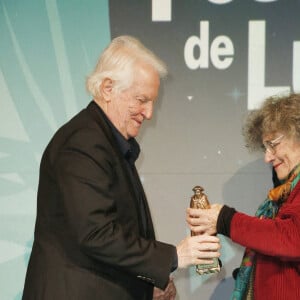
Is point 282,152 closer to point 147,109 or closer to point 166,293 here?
point 147,109

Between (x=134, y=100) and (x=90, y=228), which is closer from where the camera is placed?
(x=90, y=228)

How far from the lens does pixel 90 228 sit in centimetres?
119

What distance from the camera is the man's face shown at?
4.59 ft

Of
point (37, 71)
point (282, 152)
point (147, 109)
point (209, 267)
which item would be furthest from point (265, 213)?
point (37, 71)

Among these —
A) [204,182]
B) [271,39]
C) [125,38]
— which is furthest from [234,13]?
[125,38]

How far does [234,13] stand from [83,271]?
1.34 metres

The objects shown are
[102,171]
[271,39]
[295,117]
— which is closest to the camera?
[102,171]

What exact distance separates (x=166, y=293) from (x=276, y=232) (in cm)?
77

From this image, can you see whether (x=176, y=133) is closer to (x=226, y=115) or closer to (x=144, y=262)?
(x=226, y=115)

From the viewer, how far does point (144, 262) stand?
1.24 metres

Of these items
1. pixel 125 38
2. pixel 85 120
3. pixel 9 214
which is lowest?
pixel 9 214

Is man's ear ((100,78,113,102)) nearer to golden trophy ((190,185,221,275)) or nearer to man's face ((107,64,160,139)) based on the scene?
man's face ((107,64,160,139))

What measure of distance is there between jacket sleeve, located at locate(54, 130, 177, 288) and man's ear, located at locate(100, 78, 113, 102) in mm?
176

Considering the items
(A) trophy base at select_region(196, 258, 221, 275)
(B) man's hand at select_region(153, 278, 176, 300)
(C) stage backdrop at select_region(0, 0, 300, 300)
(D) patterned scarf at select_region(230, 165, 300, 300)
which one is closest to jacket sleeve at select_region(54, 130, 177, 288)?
(A) trophy base at select_region(196, 258, 221, 275)
